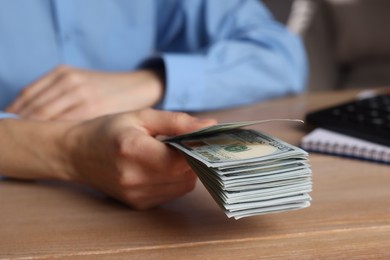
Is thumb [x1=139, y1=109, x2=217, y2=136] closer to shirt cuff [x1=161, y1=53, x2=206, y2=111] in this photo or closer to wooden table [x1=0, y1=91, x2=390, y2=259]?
wooden table [x1=0, y1=91, x2=390, y2=259]

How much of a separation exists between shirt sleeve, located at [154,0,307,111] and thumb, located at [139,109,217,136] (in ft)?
1.21

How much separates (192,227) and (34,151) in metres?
0.20

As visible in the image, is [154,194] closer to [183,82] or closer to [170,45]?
[183,82]

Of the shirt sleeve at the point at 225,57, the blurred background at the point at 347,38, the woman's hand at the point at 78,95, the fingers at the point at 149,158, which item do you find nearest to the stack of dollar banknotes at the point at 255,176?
the fingers at the point at 149,158

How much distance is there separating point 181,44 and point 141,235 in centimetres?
73

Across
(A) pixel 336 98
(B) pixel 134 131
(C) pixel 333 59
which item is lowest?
(C) pixel 333 59

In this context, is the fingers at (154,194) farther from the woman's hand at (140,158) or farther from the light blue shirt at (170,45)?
the light blue shirt at (170,45)

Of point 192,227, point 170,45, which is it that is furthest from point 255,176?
point 170,45

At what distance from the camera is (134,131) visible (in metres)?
0.48

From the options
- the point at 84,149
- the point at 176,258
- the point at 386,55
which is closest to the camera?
the point at 176,258

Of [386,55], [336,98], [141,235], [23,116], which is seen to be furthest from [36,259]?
[386,55]

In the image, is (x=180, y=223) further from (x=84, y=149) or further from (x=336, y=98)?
(x=336, y=98)

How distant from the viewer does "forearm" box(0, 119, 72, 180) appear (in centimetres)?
56

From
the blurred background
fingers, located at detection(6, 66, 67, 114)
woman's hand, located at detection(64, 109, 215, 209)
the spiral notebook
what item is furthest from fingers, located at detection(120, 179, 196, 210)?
the blurred background
